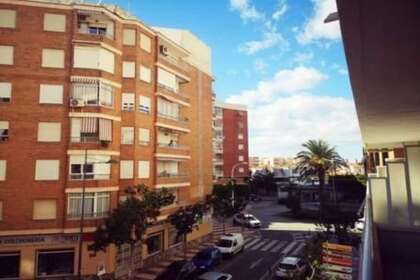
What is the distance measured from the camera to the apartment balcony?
87.2 ft

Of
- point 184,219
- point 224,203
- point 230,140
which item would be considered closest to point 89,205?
point 184,219

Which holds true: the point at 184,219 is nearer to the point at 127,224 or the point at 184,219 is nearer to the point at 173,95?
the point at 127,224

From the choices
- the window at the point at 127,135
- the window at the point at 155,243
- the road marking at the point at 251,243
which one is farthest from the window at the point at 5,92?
the road marking at the point at 251,243

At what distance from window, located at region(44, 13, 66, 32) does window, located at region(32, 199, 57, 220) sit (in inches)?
429

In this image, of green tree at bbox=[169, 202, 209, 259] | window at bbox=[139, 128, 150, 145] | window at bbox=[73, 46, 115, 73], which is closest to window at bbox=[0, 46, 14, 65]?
window at bbox=[73, 46, 115, 73]

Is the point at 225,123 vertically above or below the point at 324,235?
above

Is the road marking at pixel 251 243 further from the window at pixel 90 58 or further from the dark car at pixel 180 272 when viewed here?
the window at pixel 90 58

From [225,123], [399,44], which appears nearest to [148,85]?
[399,44]

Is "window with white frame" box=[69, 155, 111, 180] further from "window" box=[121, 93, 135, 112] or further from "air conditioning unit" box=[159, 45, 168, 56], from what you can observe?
"air conditioning unit" box=[159, 45, 168, 56]

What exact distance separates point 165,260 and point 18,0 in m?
20.5

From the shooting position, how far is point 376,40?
367 cm

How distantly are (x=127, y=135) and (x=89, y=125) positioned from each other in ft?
9.51

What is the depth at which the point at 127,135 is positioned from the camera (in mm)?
23797

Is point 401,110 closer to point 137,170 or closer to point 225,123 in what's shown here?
point 137,170
